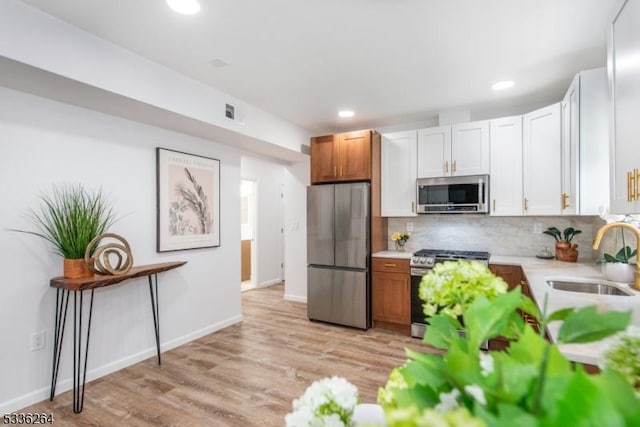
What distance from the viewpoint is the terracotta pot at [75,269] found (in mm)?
2326

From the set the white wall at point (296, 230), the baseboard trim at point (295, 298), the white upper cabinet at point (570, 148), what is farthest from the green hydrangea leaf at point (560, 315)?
the baseboard trim at point (295, 298)

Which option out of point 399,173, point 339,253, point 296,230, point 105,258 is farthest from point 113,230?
point 399,173

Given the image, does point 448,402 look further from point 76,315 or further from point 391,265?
point 391,265

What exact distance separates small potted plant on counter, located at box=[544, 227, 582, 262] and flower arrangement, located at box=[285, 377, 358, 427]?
3.47 meters

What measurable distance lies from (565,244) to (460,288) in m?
3.31

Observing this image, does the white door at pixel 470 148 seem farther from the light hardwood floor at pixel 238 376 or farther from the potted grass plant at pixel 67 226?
the potted grass plant at pixel 67 226

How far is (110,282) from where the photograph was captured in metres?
2.36

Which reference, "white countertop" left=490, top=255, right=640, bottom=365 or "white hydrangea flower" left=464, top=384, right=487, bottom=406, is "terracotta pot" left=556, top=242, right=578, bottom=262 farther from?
"white hydrangea flower" left=464, top=384, right=487, bottom=406

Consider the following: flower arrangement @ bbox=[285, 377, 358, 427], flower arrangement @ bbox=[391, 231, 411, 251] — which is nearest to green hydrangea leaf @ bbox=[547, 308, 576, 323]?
flower arrangement @ bbox=[285, 377, 358, 427]

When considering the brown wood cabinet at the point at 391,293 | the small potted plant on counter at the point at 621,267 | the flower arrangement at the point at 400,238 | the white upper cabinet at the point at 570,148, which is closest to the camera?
the small potted plant on counter at the point at 621,267

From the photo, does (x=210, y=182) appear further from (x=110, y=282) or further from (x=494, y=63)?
(x=494, y=63)

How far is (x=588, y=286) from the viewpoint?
7.16ft

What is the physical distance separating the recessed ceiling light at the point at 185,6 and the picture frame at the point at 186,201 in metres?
1.52

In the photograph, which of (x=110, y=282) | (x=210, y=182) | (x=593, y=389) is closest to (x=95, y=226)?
(x=110, y=282)
